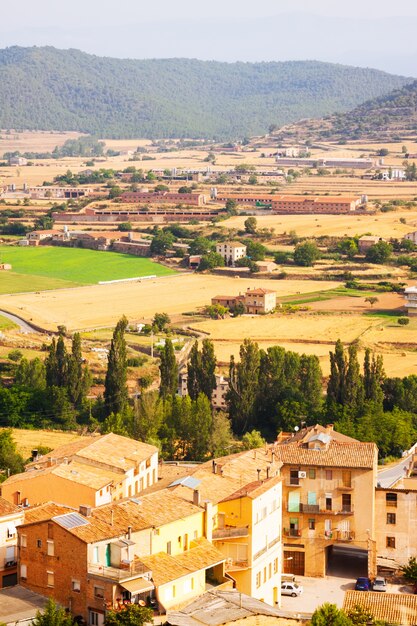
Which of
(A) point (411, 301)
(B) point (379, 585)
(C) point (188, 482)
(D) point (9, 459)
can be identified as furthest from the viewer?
(A) point (411, 301)

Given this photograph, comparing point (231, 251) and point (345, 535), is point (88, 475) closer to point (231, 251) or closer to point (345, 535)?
point (345, 535)

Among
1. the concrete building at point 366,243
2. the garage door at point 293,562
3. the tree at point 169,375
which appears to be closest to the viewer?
the garage door at point 293,562

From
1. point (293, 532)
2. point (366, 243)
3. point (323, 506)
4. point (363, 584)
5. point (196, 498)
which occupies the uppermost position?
point (196, 498)

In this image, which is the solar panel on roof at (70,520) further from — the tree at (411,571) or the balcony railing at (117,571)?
the tree at (411,571)

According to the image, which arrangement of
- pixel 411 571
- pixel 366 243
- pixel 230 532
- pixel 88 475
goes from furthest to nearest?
pixel 366 243 → pixel 88 475 → pixel 411 571 → pixel 230 532

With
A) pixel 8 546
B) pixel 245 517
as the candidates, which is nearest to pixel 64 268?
pixel 245 517

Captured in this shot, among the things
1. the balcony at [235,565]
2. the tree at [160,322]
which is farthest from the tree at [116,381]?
the tree at [160,322]
